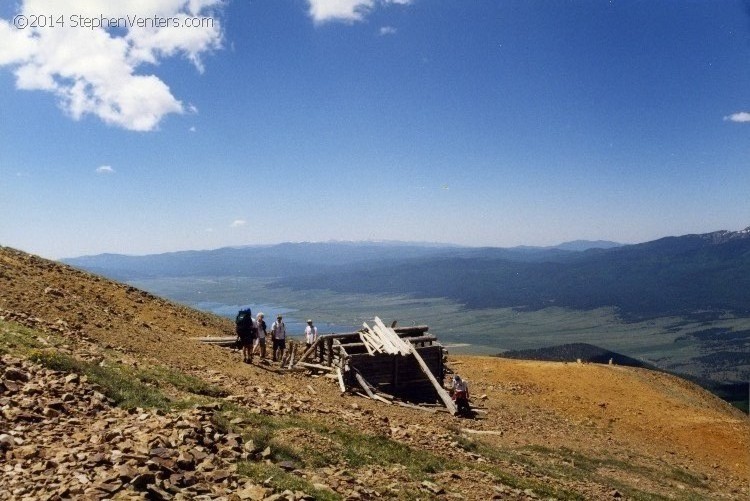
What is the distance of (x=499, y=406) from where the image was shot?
24594mm

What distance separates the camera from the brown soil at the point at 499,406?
14.5 m

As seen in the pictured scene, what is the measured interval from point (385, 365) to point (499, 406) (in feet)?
19.8

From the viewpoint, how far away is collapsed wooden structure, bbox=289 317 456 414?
22484mm

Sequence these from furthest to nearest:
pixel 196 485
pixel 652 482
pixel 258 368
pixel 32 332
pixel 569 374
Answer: pixel 569 374 → pixel 258 368 → pixel 652 482 → pixel 32 332 → pixel 196 485

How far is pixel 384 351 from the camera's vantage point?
2334cm

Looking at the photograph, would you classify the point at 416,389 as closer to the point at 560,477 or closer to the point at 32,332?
the point at 560,477

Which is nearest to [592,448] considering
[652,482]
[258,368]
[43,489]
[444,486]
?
[652,482]

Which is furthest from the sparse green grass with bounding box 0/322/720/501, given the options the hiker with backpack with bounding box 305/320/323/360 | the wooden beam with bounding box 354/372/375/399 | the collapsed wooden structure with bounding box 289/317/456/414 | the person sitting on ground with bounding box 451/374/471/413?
the hiker with backpack with bounding box 305/320/323/360

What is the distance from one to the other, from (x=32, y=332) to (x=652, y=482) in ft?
62.3

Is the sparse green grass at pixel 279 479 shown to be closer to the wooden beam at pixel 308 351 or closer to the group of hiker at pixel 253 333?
the group of hiker at pixel 253 333

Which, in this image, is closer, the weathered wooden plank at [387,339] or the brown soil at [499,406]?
the brown soil at [499,406]

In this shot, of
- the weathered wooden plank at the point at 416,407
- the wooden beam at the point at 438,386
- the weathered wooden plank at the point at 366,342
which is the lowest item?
the weathered wooden plank at the point at 416,407

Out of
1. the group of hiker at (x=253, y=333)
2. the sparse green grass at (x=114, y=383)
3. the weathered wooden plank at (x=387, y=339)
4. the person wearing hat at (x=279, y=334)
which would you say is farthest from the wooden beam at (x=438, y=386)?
the sparse green grass at (x=114, y=383)

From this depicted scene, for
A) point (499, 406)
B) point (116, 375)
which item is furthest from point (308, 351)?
point (116, 375)
